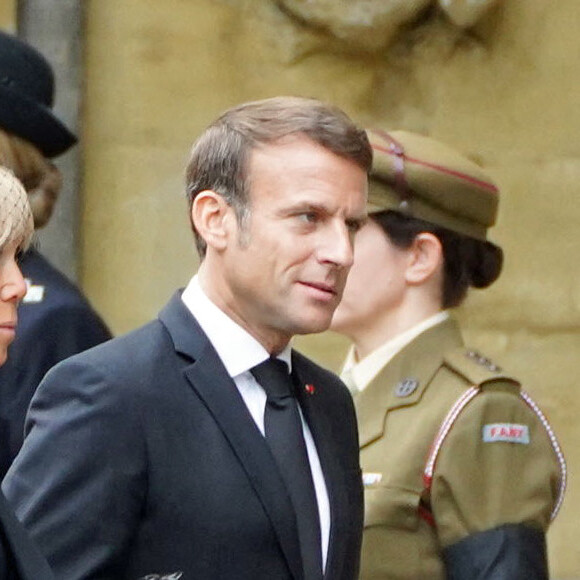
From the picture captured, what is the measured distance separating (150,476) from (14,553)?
0.39 metres

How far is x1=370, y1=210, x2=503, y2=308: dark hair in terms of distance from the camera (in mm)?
4699

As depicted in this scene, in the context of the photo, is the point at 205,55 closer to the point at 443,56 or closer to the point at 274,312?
the point at 443,56

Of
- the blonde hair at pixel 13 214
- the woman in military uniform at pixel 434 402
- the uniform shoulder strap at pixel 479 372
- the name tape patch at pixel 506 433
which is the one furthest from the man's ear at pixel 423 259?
the blonde hair at pixel 13 214

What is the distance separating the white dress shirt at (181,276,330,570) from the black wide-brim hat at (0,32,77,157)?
49.6 inches

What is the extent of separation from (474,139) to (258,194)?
2841mm

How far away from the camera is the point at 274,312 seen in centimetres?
373

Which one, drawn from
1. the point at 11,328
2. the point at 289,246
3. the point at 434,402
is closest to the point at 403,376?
the point at 434,402

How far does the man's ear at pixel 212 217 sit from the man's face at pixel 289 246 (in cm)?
2

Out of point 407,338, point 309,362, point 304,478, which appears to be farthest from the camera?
point 407,338

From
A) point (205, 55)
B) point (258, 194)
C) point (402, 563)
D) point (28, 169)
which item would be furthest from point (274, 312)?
point (205, 55)

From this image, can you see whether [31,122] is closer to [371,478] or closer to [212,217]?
[371,478]

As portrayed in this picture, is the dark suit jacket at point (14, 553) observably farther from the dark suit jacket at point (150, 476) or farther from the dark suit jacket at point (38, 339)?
the dark suit jacket at point (38, 339)

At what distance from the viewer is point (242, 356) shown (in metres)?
3.73

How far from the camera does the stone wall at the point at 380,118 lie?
6.51 metres
